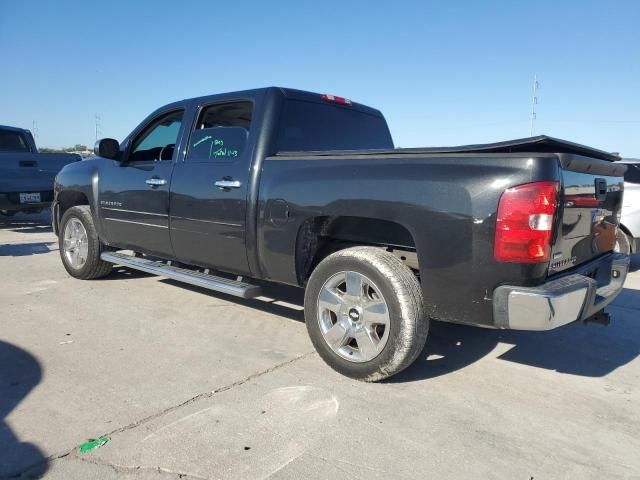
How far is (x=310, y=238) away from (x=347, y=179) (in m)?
0.63

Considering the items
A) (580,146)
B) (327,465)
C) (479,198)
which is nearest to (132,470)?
(327,465)

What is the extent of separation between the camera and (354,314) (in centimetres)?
333

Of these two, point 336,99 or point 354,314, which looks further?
point 336,99

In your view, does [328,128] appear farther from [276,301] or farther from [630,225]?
[630,225]

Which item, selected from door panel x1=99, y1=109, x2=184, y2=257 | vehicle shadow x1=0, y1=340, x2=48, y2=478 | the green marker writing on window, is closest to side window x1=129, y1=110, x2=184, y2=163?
door panel x1=99, y1=109, x2=184, y2=257

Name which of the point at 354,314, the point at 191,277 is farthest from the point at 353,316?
the point at 191,277

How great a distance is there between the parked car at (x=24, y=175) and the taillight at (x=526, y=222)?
974 centimetres

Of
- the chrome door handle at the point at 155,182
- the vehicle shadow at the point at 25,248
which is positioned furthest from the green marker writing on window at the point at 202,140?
the vehicle shadow at the point at 25,248

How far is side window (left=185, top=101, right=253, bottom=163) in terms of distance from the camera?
4.15m

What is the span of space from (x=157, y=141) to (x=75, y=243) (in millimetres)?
1720

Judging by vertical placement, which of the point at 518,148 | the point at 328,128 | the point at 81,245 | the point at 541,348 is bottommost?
the point at 541,348

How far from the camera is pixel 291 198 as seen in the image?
11.8 ft

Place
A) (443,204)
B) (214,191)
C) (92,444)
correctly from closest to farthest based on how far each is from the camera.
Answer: (92,444) → (443,204) → (214,191)

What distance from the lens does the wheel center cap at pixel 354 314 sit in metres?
3.31
